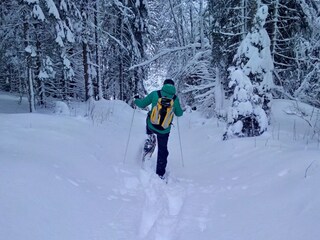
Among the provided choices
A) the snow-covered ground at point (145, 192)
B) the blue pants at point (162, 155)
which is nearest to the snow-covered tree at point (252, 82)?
the snow-covered ground at point (145, 192)

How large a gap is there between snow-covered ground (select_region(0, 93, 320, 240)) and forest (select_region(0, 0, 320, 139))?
188 centimetres

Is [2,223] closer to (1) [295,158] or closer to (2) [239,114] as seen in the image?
(1) [295,158]

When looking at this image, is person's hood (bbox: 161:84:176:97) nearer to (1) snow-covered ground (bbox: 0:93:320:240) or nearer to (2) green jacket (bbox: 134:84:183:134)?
(2) green jacket (bbox: 134:84:183:134)

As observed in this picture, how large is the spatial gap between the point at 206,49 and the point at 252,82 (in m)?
8.10

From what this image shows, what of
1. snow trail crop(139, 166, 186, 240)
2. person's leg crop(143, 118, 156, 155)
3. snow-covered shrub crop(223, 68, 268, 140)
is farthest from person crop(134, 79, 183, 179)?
snow-covered shrub crop(223, 68, 268, 140)

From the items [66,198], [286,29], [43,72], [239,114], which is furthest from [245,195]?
[43,72]

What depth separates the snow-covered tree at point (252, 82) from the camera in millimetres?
8500

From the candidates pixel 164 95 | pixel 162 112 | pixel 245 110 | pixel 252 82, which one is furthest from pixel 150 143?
pixel 252 82

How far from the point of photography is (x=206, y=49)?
1639 centimetres

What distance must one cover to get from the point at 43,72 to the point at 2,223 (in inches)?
552

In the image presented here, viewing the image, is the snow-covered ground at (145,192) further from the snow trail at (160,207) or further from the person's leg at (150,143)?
the person's leg at (150,143)

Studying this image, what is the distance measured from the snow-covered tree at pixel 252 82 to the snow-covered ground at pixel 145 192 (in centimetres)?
66

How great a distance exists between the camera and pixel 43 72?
1614cm

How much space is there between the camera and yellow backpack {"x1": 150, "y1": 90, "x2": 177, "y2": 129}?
679 centimetres
